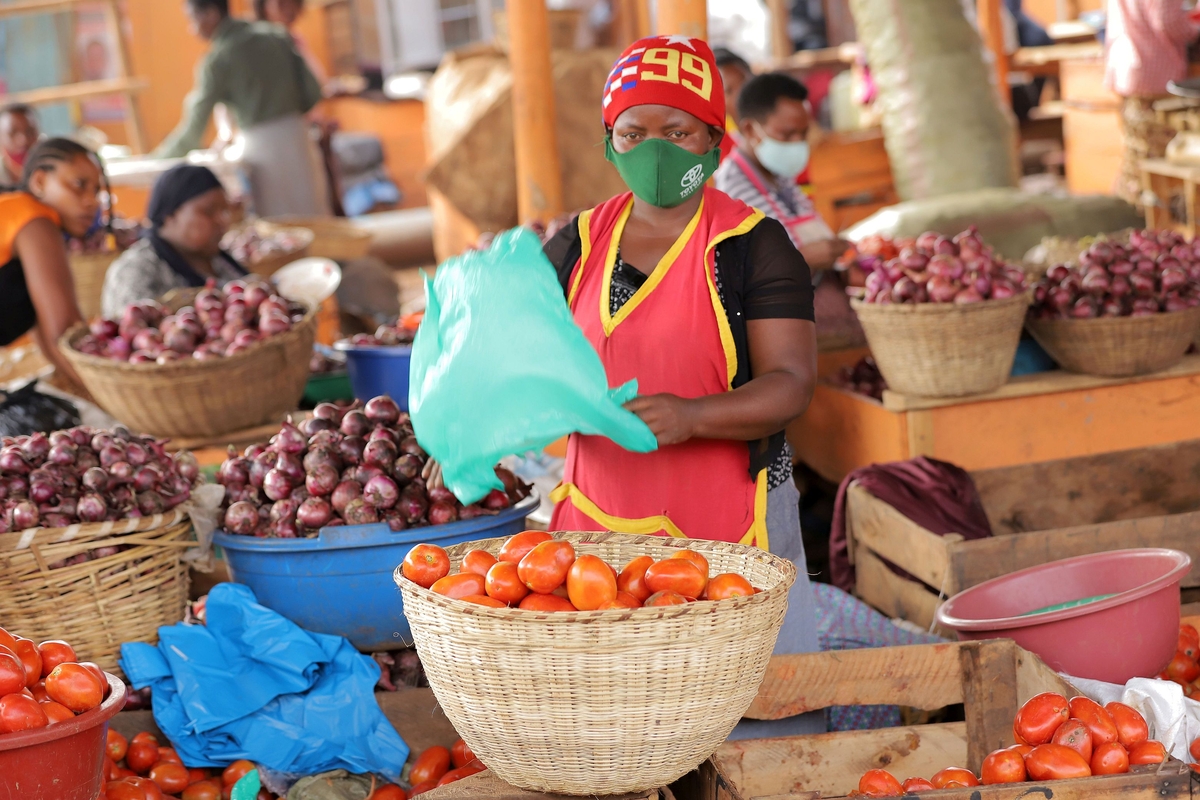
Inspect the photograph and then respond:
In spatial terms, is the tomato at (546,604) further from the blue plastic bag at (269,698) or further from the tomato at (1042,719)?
the blue plastic bag at (269,698)

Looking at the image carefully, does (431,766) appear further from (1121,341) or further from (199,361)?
(1121,341)

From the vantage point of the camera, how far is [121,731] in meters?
2.73

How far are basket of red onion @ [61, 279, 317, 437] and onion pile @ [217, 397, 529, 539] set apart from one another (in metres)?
0.85

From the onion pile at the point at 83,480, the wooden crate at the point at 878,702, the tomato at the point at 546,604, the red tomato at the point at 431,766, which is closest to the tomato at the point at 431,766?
the red tomato at the point at 431,766

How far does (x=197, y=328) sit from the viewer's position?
3750 mm

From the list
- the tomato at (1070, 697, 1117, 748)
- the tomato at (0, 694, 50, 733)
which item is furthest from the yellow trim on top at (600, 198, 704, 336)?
the tomato at (0, 694, 50, 733)

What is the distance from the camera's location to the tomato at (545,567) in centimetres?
179

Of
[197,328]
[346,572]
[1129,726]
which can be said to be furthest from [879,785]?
[197,328]

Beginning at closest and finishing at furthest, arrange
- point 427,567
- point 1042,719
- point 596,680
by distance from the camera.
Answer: point 596,680 < point 427,567 < point 1042,719

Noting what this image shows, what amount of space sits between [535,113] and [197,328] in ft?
8.70

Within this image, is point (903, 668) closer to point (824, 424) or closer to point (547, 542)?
point (547, 542)

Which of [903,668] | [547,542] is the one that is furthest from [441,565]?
[903,668]

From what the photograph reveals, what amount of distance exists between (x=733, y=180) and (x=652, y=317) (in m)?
2.01

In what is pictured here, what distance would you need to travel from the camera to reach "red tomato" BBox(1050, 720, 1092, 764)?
193cm
